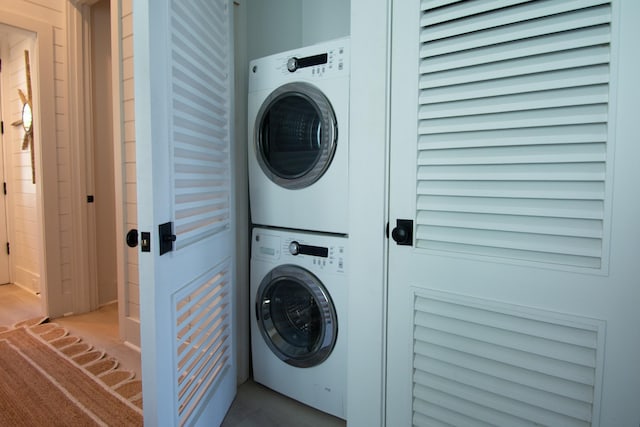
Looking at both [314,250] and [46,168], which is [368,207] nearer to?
[314,250]

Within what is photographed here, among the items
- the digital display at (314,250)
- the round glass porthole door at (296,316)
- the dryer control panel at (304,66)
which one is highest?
the dryer control panel at (304,66)

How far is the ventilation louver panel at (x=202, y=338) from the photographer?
3.91ft

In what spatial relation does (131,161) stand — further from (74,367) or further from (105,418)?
(105,418)

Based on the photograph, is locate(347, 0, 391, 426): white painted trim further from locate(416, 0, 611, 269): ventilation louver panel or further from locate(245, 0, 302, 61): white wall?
locate(245, 0, 302, 61): white wall

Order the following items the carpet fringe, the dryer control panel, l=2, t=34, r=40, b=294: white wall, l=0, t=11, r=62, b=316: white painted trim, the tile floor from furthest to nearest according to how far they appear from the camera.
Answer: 1. l=2, t=34, r=40, b=294: white wall
2. l=0, t=11, r=62, b=316: white painted trim
3. the carpet fringe
4. the tile floor
5. the dryer control panel

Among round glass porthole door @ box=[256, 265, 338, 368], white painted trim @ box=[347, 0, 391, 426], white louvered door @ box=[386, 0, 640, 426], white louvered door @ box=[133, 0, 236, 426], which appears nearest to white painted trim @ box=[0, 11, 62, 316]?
white louvered door @ box=[133, 0, 236, 426]

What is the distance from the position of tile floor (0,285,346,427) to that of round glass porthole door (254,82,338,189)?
1.05 m

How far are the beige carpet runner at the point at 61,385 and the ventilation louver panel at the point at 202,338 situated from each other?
1.53ft

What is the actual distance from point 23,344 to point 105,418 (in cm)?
116

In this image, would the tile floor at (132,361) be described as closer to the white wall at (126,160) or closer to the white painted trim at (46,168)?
the white wall at (126,160)

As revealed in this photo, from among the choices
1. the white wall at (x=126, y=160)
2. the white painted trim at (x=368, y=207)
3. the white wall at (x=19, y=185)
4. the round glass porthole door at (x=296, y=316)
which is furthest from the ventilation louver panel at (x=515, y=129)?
the white wall at (x=19, y=185)

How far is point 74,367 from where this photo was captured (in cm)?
196

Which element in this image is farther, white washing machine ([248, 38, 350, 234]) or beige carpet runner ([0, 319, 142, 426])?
beige carpet runner ([0, 319, 142, 426])

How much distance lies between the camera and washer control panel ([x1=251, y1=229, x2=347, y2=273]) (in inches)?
58.0
